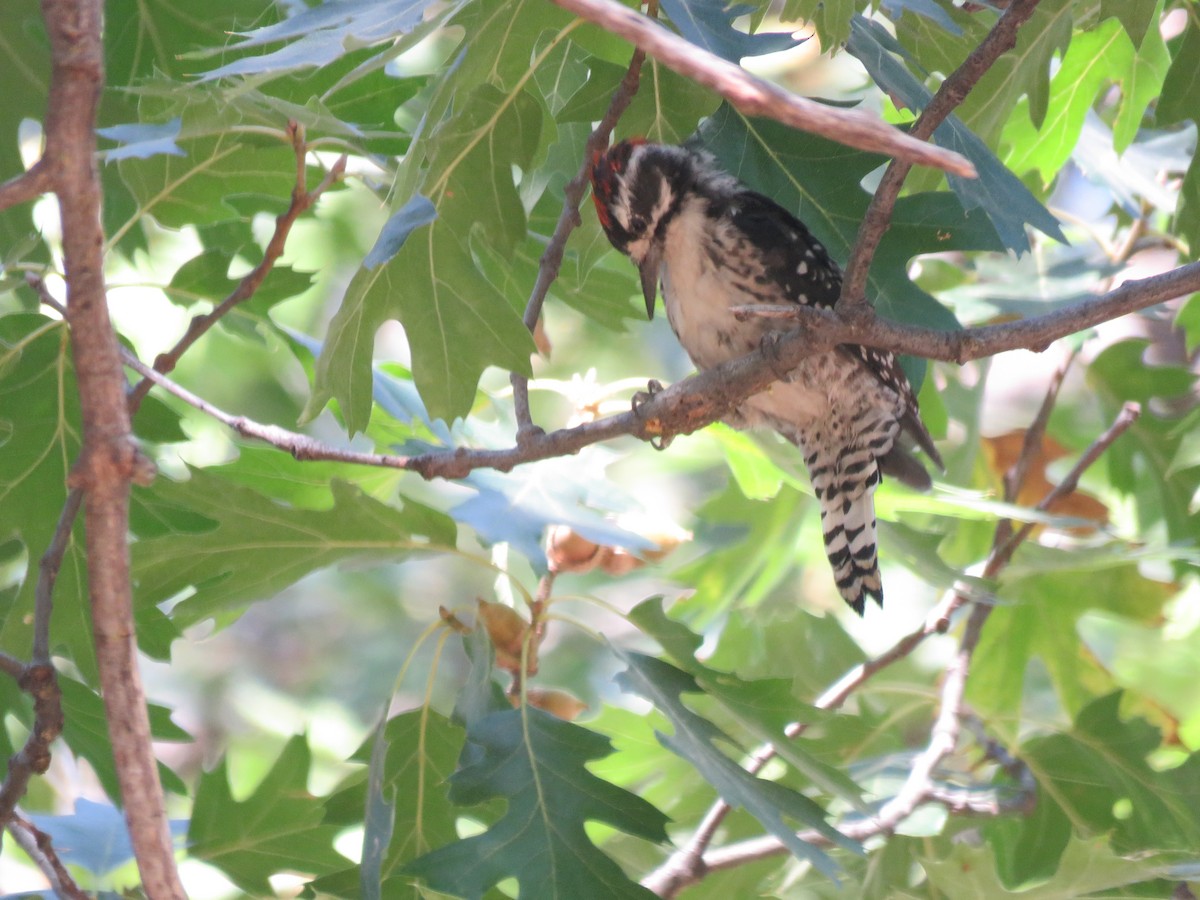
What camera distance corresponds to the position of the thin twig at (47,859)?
198 centimetres

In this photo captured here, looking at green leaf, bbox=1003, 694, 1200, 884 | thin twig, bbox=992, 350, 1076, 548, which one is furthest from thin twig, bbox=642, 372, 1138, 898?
green leaf, bbox=1003, 694, 1200, 884

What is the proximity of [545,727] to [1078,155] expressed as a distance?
2235mm

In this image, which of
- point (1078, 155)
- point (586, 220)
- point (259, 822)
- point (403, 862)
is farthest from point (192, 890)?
point (1078, 155)

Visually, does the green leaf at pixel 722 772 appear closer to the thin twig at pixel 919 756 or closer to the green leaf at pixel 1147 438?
the thin twig at pixel 919 756

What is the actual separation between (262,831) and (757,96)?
1.92m

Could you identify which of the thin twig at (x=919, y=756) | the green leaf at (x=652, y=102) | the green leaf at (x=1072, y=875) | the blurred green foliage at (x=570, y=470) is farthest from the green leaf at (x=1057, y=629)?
the green leaf at (x=652, y=102)

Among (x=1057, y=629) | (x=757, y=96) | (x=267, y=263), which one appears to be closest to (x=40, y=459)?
(x=267, y=263)

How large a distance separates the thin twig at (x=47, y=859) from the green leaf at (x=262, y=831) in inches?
13.6

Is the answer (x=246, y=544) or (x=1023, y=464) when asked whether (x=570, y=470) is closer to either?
(x=246, y=544)

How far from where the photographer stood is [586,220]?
2.88 metres

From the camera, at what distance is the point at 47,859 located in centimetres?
208

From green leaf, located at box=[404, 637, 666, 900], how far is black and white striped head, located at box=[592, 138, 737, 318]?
113 cm

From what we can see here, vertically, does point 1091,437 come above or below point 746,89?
above

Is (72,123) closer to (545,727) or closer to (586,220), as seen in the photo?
(545,727)
